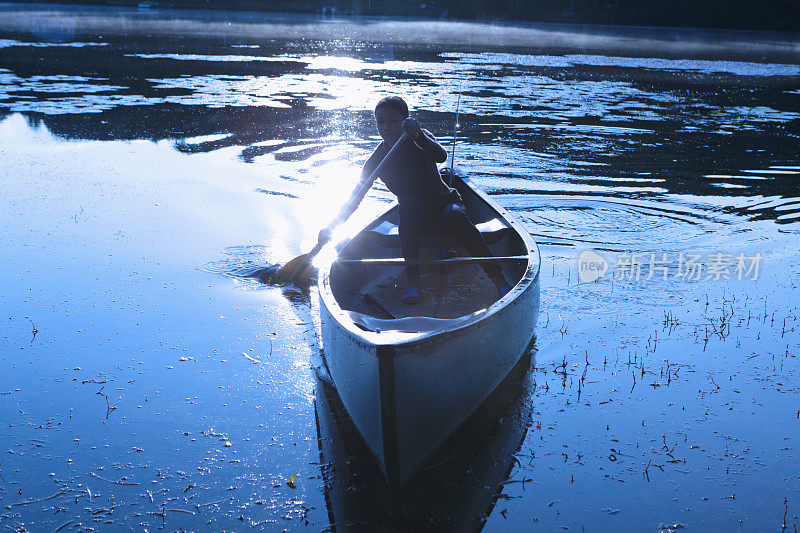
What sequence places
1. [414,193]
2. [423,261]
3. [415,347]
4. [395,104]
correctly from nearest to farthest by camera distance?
[415,347], [423,261], [395,104], [414,193]

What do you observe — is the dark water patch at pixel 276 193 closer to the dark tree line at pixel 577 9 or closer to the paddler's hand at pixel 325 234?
the paddler's hand at pixel 325 234

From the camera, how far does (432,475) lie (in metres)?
4.29

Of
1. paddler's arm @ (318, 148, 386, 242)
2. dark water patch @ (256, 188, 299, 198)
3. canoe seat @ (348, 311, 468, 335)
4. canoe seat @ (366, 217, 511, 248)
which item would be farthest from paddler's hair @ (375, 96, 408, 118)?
dark water patch @ (256, 188, 299, 198)

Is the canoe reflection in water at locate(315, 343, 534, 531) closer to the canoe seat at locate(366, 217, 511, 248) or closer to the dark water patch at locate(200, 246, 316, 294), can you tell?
the canoe seat at locate(366, 217, 511, 248)

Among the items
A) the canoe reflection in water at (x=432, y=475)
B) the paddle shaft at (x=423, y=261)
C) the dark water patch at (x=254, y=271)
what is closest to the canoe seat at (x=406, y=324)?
the canoe reflection in water at (x=432, y=475)

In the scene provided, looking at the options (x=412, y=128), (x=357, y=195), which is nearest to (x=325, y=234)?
(x=357, y=195)

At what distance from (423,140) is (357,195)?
741mm

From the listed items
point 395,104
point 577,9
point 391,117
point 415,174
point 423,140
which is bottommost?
point 415,174

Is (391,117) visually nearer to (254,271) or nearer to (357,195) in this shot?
(357,195)

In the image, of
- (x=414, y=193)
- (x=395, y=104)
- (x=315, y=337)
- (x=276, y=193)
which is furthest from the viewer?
(x=276, y=193)

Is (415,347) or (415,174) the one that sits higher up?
(415,174)

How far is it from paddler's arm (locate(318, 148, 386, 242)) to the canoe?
0.69 feet

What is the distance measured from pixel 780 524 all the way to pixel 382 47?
36559 millimetres

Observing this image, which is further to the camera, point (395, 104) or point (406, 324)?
point (395, 104)
